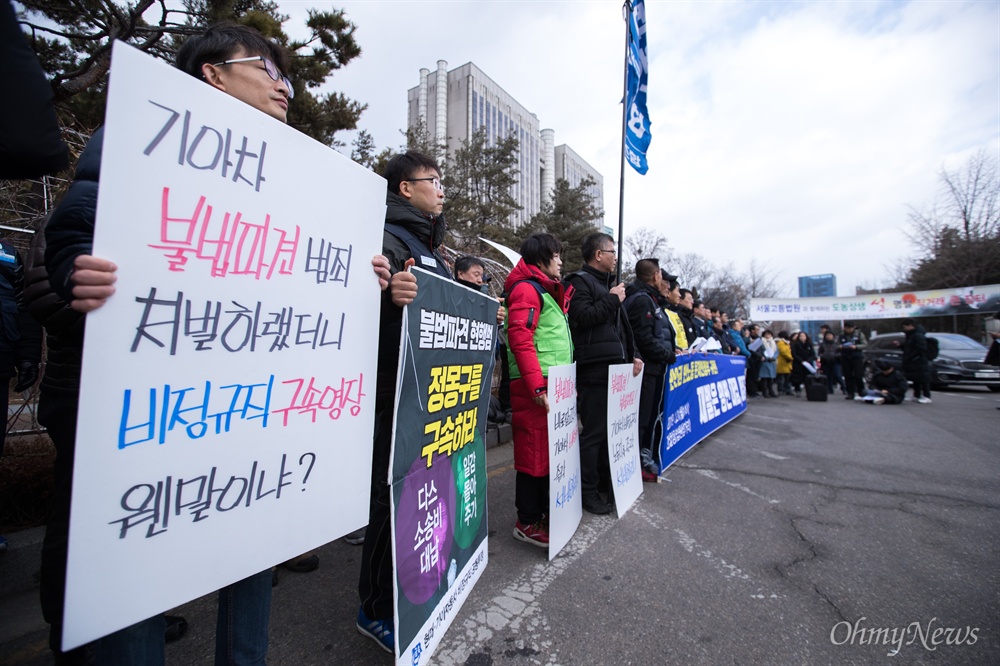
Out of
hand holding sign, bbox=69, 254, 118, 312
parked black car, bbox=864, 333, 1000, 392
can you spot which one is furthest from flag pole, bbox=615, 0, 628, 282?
parked black car, bbox=864, 333, 1000, 392

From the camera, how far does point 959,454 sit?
5129mm

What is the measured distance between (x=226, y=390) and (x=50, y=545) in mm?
568

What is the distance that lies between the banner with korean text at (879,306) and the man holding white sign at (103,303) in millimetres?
24782

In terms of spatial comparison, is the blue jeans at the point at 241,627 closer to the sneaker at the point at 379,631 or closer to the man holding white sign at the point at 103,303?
the man holding white sign at the point at 103,303

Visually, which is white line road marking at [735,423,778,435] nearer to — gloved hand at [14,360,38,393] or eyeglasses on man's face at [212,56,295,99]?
eyeglasses on man's face at [212,56,295,99]

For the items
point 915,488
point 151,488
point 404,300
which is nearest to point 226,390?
point 151,488

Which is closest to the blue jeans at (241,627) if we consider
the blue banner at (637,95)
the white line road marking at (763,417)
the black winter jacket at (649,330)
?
the black winter jacket at (649,330)

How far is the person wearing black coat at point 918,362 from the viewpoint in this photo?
9734 mm

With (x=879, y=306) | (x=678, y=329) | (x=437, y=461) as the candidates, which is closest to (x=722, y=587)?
(x=437, y=461)

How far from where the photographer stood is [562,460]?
2.71 metres

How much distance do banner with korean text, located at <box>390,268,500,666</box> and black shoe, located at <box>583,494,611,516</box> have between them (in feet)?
3.83

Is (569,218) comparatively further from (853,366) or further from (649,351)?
(649,351)

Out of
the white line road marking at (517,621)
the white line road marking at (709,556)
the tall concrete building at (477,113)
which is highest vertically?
the tall concrete building at (477,113)

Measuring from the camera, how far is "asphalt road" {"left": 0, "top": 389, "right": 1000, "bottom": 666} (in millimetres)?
1873
